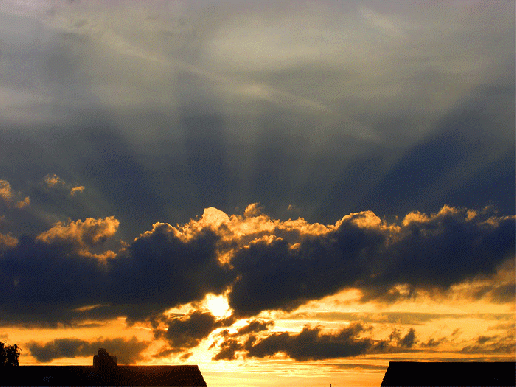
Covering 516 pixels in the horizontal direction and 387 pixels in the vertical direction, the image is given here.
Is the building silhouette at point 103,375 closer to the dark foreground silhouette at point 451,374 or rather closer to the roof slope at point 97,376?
the roof slope at point 97,376

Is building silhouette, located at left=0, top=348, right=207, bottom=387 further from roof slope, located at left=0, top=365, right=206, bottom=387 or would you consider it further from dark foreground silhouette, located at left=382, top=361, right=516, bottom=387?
dark foreground silhouette, located at left=382, top=361, right=516, bottom=387

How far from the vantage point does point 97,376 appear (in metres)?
149

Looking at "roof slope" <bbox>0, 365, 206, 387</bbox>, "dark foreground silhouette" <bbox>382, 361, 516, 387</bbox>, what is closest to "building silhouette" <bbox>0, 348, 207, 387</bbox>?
"roof slope" <bbox>0, 365, 206, 387</bbox>

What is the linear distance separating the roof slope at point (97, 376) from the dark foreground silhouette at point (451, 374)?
4022 centimetres

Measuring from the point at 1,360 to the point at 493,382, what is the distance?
10884 cm

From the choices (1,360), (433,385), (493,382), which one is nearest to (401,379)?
(433,385)

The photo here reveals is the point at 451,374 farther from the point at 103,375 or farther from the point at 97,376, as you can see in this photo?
the point at 97,376

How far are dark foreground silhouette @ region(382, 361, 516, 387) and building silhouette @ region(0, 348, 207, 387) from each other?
40309 mm

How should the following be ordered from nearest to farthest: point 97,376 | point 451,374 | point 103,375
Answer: point 451,374
point 97,376
point 103,375

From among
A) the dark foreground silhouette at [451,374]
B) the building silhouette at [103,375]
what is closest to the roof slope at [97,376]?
the building silhouette at [103,375]

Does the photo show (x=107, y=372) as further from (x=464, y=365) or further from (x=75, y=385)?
(x=464, y=365)

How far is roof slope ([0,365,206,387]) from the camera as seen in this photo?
482 ft

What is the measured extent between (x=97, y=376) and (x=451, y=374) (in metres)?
70.9

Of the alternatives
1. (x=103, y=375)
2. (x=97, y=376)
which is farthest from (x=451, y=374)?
(x=97, y=376)
